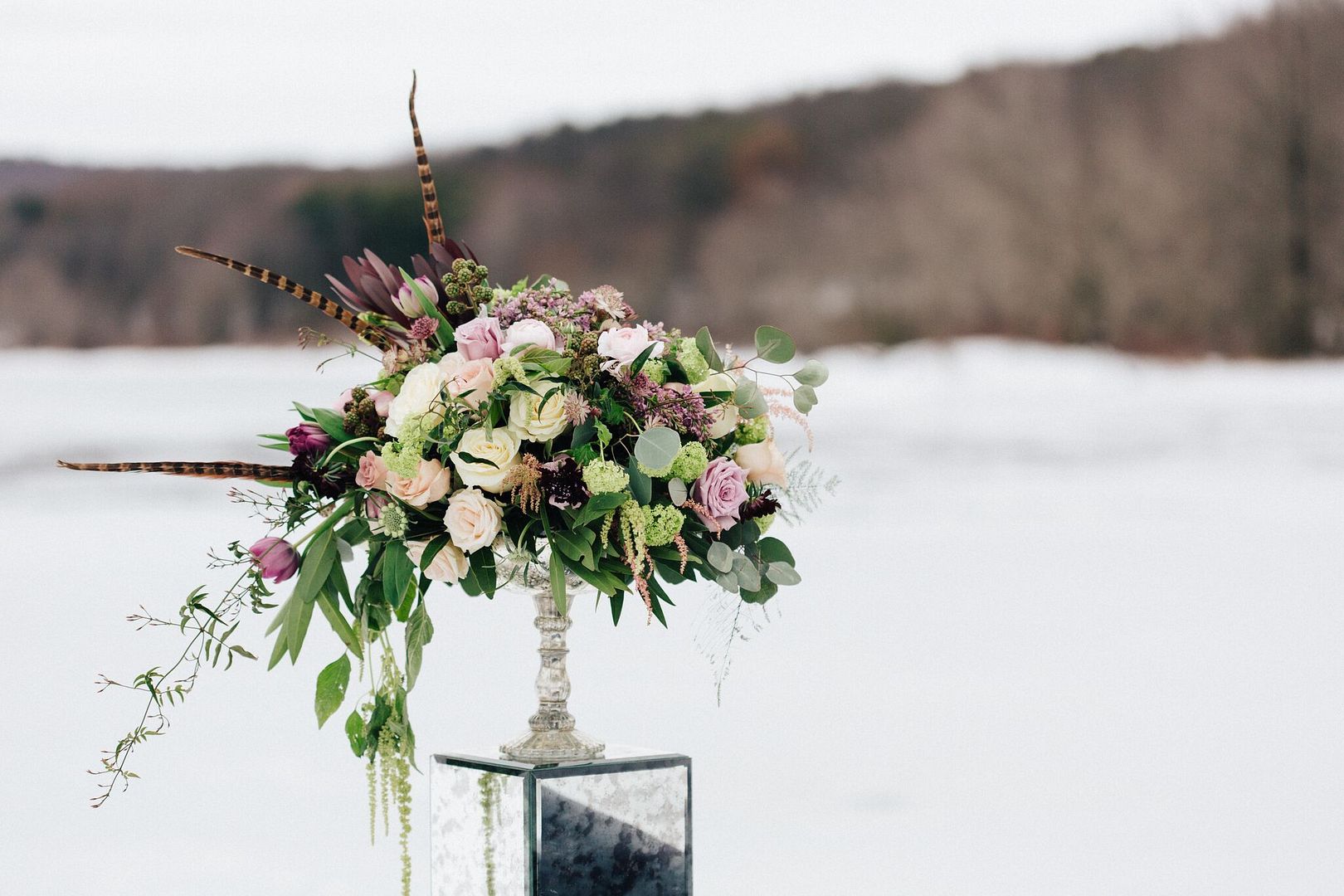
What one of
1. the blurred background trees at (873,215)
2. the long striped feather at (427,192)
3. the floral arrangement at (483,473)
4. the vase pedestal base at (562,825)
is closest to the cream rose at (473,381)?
the floral arrangement at (483,473)

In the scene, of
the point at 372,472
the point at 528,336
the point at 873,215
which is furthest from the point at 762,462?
the point at 873,215

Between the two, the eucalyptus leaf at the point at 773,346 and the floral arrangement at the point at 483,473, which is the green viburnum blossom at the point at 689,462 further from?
the eucalyptus leaf at the point at 773,346

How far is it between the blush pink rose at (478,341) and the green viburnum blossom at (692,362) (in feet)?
0.54

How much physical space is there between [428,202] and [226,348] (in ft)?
10.9

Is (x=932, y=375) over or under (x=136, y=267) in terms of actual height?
under

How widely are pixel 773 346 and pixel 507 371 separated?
0.27 m

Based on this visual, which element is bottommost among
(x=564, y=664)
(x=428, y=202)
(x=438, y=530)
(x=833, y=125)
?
(x=564, y=664)

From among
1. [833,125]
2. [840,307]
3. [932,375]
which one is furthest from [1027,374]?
[833,125]

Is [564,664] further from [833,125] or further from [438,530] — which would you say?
[833,125]

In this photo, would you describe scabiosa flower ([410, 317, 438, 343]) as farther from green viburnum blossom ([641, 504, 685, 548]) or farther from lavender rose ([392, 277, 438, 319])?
green viburnum blossom ([641, 504, 685, 548])

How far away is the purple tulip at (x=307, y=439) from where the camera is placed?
4.33ft

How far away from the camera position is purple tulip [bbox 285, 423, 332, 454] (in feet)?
4.33

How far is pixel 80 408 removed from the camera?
4719mm

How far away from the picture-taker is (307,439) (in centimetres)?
132
